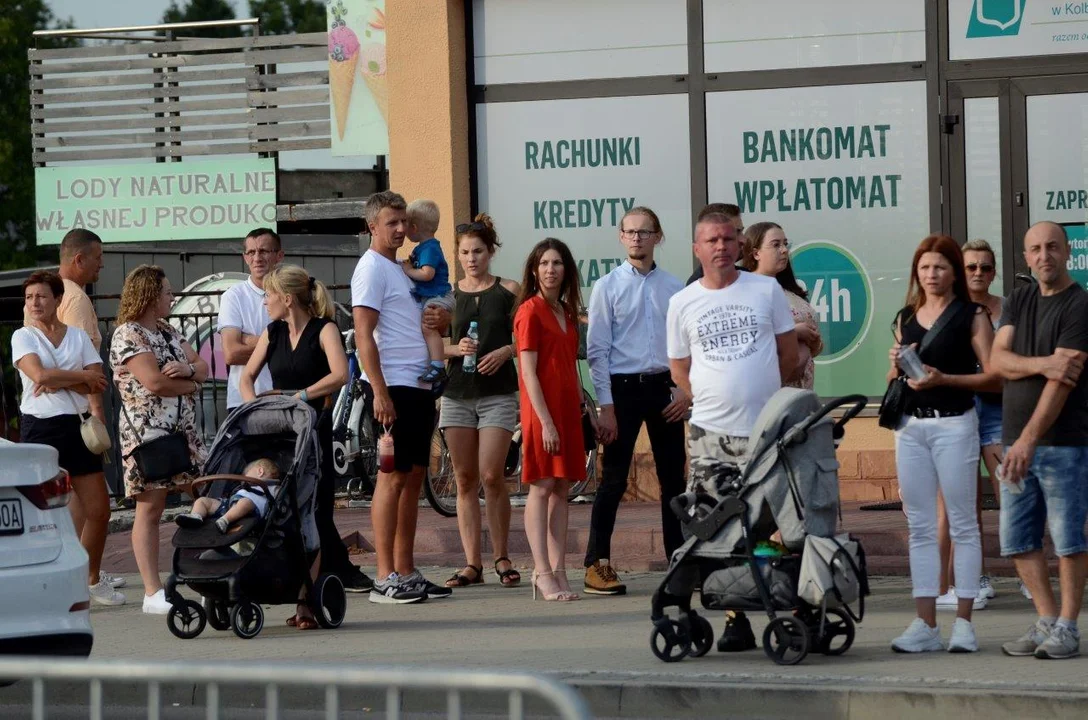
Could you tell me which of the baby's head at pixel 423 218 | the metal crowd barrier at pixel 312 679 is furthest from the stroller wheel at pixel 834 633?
the baby's head at pixel 423 218

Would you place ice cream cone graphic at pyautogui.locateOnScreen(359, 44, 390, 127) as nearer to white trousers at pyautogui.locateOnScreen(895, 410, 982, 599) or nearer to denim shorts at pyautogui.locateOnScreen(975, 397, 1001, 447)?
denim shorts at pyautogui.locateOnScreen(975, 397, 1001, 447)

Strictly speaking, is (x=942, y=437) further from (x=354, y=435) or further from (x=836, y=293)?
(x=354, y=435)

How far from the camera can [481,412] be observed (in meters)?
9.94

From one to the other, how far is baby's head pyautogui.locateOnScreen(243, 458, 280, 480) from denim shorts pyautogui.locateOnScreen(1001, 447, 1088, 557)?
3.45m

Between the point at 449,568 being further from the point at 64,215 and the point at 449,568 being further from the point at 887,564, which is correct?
the point at 64,215

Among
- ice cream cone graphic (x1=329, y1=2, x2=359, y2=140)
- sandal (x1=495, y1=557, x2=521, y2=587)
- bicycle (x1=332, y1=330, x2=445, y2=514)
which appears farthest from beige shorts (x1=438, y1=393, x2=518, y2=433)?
ice cream cone graphic (x1=329, y1=2, x2=359, y2=140)

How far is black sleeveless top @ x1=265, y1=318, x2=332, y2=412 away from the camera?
9.24 metres

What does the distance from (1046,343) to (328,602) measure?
365 centimetres

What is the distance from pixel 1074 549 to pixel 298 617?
379cm

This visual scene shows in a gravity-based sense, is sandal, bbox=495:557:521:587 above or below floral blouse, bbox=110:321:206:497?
below

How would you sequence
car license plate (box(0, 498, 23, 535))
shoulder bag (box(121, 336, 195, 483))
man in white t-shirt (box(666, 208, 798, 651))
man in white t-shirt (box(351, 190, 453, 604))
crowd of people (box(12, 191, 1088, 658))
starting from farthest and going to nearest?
shoulder bag (box(121, 336, 195, 483))
man in white t-shirt (box(351, 190, 453, 604))
man in white t-shirt (box(666, 208, 798, 651))
crowd of people (box(12, 191, 1088, 658))
car license plate (box(0, 498, 23, 535))

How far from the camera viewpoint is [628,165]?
45.8ft

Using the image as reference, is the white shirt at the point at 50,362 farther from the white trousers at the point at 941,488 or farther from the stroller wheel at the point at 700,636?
the white trousers at the point at 941,488

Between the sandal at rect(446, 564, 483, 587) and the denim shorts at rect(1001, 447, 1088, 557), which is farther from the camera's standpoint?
the sandal at rect(446, 564, 483, 587)
